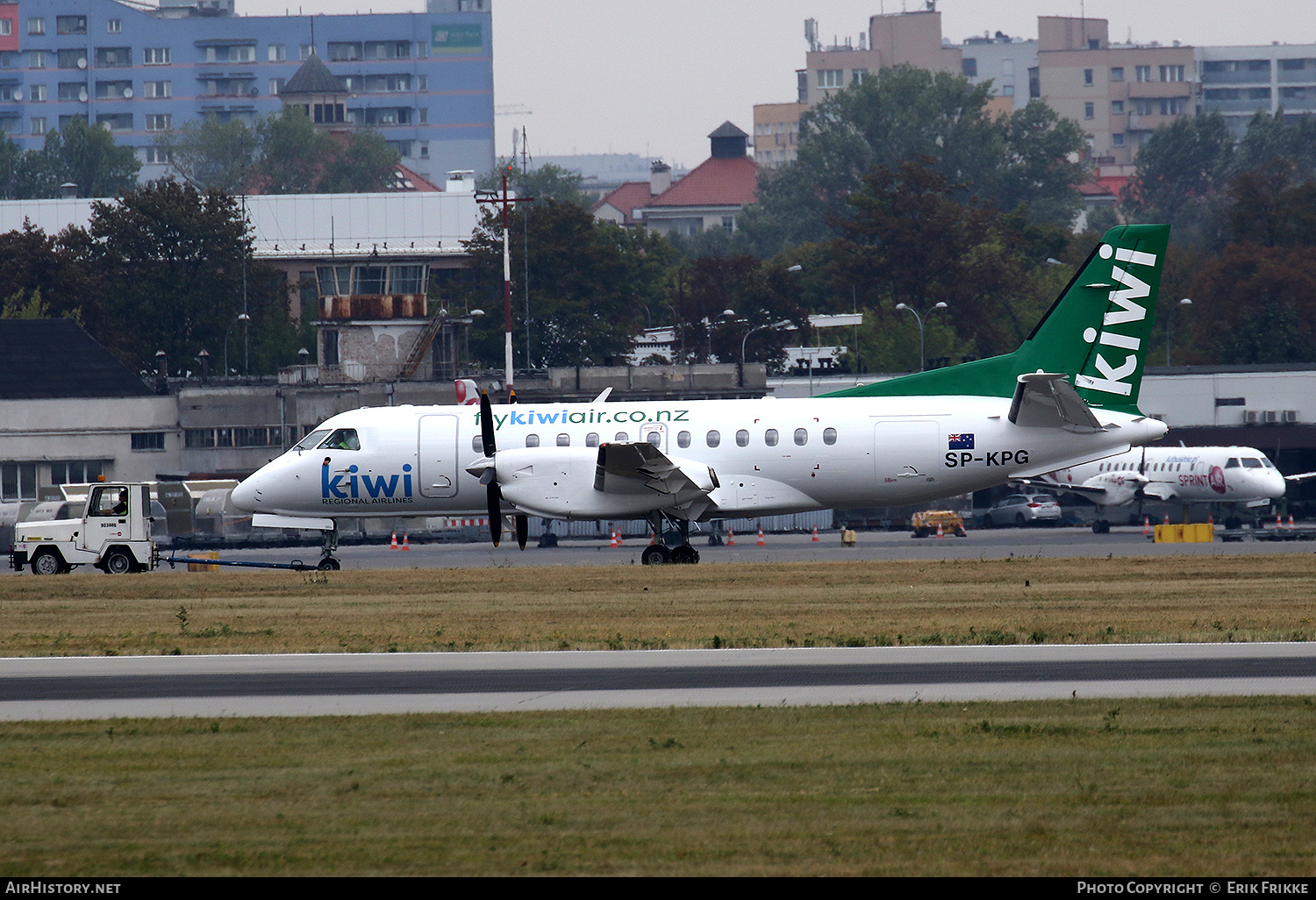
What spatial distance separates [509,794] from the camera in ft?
38.4

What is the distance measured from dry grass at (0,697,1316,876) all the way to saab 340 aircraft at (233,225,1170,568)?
16866mm

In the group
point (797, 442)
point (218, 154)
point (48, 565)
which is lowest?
point (48, 565)

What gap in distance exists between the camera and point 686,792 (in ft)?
38.6

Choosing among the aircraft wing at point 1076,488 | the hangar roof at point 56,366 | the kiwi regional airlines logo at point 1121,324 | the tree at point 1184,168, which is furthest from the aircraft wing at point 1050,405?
the tree at point 1184,168

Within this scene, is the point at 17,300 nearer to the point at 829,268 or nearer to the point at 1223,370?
the point at 829,268

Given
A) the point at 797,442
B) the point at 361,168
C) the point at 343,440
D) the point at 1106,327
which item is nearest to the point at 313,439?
the point at 343,440

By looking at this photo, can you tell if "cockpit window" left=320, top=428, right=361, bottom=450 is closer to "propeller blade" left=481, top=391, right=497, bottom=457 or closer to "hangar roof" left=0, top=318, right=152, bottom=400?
"propeller blade" left=481, top=391, right=497, bottom=457

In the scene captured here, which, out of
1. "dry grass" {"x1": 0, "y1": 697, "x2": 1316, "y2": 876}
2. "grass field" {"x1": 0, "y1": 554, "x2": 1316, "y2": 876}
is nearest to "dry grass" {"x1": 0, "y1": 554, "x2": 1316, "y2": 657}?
"grass field" {"x1": 0, "y1": 554, "x2": 1316, "y2": 876}

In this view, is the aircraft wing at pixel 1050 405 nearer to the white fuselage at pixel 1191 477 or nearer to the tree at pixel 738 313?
the white fuselage at pixel 1191 477

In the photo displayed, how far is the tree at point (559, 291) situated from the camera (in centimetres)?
9456

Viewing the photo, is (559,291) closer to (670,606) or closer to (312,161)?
(670,606)

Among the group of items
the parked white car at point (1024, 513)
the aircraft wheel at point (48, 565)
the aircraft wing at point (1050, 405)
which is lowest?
the parked white car at point (1024, 513)

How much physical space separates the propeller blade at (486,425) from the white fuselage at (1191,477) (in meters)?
32.3

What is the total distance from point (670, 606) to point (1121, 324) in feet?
44.6
